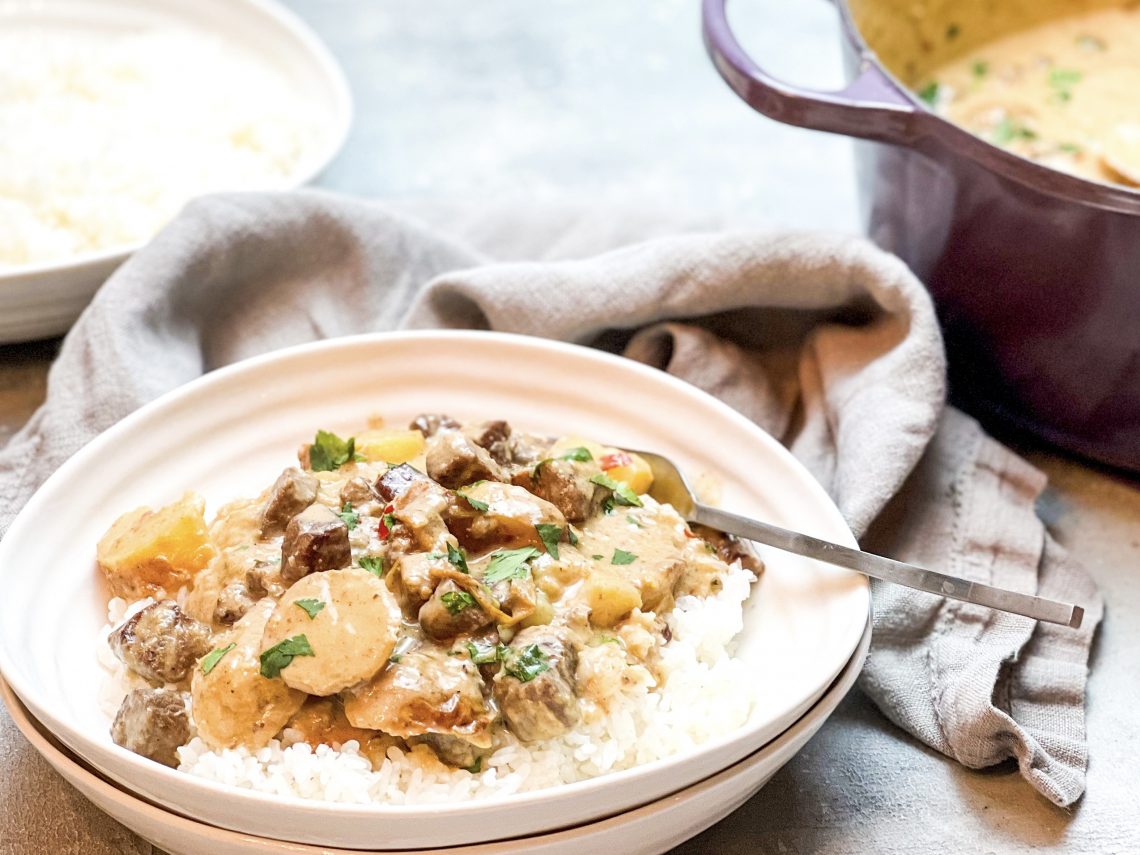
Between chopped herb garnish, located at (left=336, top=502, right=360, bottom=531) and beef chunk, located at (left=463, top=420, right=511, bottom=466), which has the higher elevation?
chopped herb garnish, located at (left=336, top=502, right=360, bottom=531)

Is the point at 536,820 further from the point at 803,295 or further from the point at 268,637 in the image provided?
the point at 803,295

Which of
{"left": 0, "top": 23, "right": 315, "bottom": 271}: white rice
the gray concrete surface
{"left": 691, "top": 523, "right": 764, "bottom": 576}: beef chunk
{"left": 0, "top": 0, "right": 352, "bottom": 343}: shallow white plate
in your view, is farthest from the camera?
{"left": 0, "top": 23, "right": 315, "bottom": 271}: white rice

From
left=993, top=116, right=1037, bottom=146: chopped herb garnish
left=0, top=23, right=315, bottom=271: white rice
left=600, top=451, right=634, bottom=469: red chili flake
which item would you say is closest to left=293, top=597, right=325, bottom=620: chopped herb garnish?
left=600, top=451, right=634, bottom=469: red chili flake

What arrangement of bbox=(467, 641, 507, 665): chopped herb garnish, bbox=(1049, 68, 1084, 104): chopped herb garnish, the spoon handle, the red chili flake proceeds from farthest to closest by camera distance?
bbox=(1049, 68, 1084, 104): chopped herb garnish
the red chili flake
the spoon handle
bbox=(467, 641, 507, 665): chopped herb garnish

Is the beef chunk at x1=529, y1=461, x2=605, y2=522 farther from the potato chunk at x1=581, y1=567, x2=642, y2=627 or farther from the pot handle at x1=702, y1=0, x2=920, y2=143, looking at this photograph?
the pot handle at x1=702, y1=0, x2=920, y2=143

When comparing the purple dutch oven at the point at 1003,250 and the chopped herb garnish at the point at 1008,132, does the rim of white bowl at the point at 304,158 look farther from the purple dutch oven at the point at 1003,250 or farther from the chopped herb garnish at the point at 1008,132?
the chopped herb garnish at the point at 1008,132


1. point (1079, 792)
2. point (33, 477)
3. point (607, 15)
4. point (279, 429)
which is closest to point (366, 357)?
point (279, 429)
